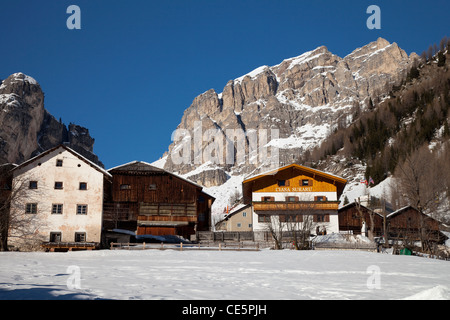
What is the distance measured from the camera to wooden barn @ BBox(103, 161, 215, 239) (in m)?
51.6

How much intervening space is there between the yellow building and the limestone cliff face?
92.2 metres

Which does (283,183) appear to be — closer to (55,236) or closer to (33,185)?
(55,236)

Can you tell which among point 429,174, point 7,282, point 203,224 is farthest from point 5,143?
point 7,282

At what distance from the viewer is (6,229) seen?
40.0 m

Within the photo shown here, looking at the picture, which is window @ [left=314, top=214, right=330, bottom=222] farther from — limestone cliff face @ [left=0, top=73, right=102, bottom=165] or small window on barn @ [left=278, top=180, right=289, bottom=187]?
limestone cliff face @ [left=0, top=73, right=102, bottom=165]

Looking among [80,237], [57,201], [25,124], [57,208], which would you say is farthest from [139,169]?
[25,124]

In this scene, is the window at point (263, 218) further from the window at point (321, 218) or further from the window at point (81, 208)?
the window at point (81, 208)

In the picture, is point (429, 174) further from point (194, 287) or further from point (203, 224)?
point (194, 287)

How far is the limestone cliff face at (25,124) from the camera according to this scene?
13288 cm

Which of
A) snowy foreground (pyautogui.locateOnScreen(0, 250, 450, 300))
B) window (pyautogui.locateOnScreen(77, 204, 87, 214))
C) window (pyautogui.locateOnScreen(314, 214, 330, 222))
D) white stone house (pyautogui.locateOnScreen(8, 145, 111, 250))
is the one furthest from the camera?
window (pyautogui.locateOnScreen(314, 214, 330, 222))

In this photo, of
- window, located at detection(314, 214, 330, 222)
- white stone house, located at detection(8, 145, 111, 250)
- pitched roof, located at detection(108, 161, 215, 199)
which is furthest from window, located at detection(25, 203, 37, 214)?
window, located at detection(314, 214, 330, 222)

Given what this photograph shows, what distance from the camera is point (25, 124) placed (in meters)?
141

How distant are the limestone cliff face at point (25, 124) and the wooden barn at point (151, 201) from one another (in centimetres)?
8446
